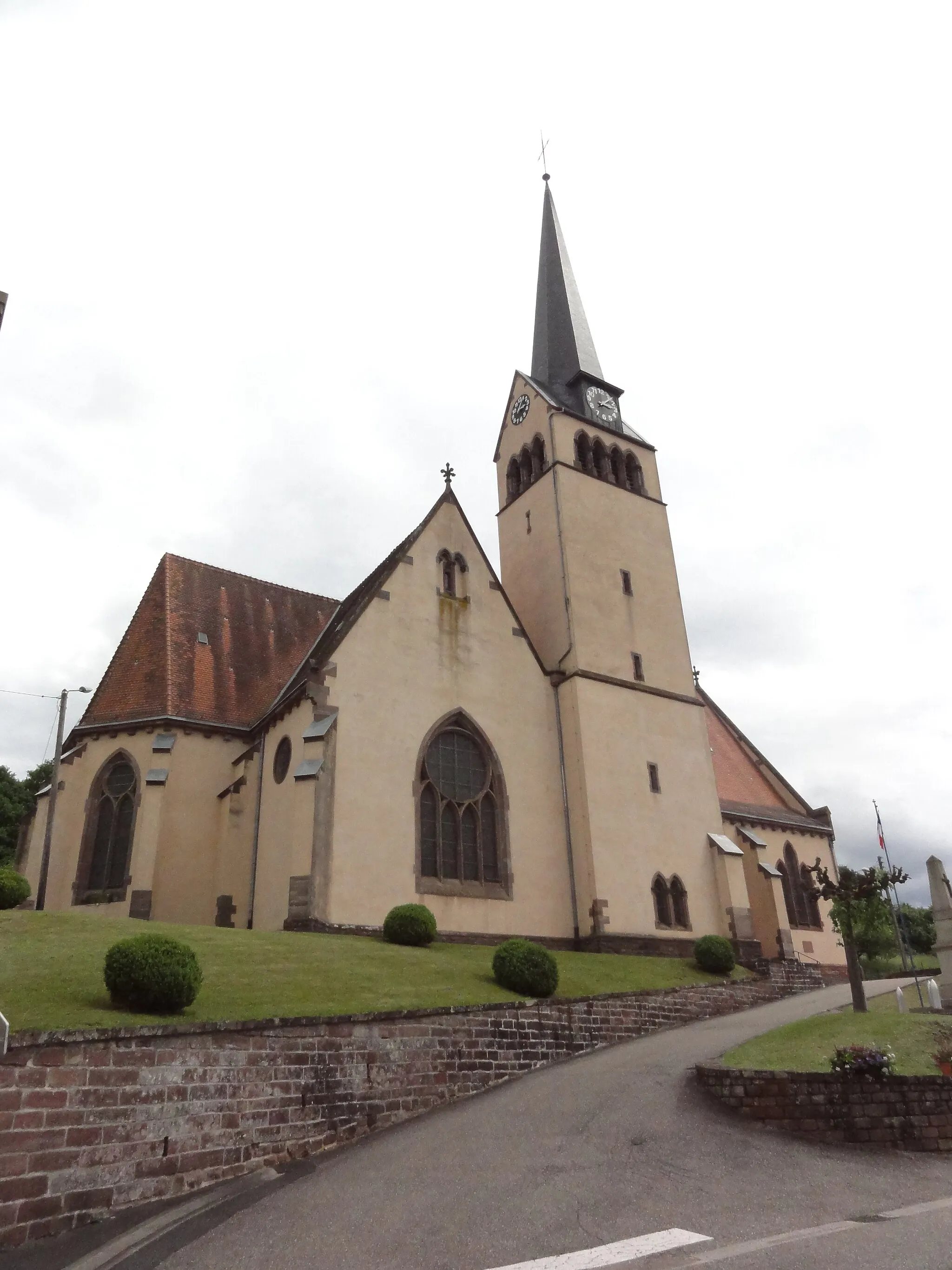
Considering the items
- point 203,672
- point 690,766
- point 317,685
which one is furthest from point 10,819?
point 690,766

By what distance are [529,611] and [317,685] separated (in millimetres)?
11081

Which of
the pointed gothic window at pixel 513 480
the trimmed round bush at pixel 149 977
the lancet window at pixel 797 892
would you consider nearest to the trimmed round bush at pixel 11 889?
the trimmed round bush at pixel 149 977

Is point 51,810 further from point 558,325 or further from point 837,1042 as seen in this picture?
point 558,325

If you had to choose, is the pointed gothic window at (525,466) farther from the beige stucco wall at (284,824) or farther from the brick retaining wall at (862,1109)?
the brick retaining wall at (862,1109)

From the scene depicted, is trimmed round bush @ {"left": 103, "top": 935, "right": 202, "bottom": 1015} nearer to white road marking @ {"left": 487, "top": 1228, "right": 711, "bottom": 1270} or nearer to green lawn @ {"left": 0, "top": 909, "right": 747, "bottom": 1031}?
green lawn @ {"left": 0, "top": 909, "right": 747, "bottom": 1031}

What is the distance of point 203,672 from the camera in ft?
90.8

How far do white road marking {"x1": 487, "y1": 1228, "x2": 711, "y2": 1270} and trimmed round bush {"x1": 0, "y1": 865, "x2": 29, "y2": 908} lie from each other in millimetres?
14822

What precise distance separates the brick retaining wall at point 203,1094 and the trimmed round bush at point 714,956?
10.0 meters

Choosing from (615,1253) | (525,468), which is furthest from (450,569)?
(615,1253)

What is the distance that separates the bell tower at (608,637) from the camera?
86.3 feet

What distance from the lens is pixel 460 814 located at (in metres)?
23.9

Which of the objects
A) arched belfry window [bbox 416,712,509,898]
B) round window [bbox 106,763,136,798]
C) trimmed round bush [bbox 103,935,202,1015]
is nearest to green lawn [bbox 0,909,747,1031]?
trimmed round bush [bbox 103,935,202,1015]

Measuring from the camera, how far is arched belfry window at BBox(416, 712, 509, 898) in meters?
23.0

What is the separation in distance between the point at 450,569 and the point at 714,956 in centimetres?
1351
